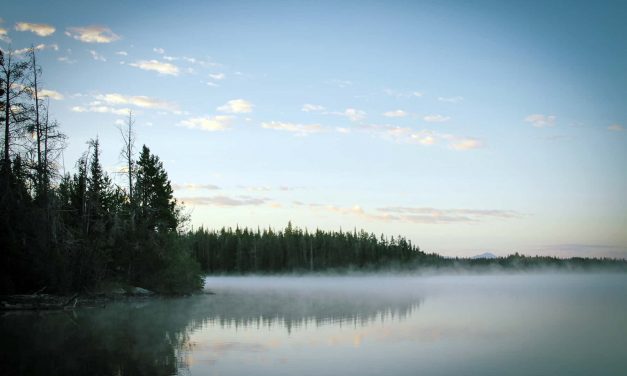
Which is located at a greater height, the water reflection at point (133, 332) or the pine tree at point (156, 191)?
the pine tree at point (156, 191)

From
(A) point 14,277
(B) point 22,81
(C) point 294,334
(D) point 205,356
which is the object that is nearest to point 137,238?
(A) point 14,277

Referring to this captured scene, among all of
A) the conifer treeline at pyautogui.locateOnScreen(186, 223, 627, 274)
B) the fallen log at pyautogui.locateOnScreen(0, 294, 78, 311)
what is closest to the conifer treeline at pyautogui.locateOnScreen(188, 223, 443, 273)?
the conifer treeline at pyautogui.locateOnScreen(186, 223, 627, 274)

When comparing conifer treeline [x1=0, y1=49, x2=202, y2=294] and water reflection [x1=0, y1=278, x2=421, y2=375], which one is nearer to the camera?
water reflection [x1=0, y1=278, x2=421, y2=375]

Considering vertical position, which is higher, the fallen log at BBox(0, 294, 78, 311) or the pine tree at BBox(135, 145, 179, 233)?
the pine tree at BBox(135, 145, 179, 233)

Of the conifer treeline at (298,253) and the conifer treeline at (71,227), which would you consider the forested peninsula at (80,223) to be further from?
the conifer treeline at (298,253)

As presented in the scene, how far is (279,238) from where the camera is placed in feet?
526

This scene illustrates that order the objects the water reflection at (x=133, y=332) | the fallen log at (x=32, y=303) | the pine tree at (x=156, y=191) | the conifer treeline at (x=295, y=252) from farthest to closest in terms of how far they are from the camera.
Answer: the conifer treeline at (x=295, y=252), the pine tree at (x=156, y=191), the fallen log at (x=32, y=303), the water reflection at (x=133, y=332)

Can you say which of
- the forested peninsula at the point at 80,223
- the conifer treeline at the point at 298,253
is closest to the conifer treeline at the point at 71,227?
the forested peninsula at the point at 80,223

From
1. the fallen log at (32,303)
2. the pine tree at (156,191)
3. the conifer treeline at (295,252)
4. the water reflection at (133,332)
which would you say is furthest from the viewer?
the conifer treeline at (295,252)

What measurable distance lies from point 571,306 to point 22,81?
4604 centimetres

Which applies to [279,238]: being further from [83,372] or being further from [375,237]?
[83,372]

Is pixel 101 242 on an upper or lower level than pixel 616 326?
upper

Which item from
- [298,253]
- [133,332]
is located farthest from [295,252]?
[133,332]

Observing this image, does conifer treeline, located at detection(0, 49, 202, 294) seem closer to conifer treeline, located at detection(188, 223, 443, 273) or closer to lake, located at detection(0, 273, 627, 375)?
lake, located at detection(0, 273, 627, 375)
